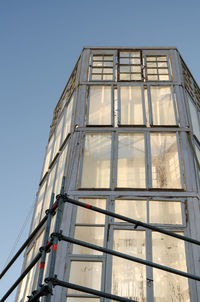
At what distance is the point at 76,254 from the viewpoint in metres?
8.56

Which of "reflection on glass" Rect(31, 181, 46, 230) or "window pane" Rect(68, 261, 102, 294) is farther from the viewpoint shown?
"reflection on glass" Rect(31, 181, 46, 230)

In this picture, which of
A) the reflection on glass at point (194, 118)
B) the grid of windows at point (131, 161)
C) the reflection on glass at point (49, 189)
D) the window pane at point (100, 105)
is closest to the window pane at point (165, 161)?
the grid of windows at point (131, 161)

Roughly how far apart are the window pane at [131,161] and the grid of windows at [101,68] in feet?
9.37

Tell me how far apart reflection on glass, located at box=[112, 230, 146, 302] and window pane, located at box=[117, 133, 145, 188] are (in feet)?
4.98

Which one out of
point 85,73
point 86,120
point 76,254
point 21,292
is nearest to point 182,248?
point 76,254

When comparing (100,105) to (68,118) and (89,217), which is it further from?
(89,217)

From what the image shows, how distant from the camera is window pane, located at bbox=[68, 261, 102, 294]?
8164mm

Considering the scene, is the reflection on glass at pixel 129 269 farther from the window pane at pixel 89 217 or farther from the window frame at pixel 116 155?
the window frame at pixel 116 155

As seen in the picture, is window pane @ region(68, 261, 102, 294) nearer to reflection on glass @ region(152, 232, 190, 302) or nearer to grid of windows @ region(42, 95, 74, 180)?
reflection on glass @ region(152, 232, 190, 302)

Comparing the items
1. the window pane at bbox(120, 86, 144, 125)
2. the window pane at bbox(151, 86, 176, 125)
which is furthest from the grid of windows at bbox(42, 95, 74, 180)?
the window pane at bbox(151, 86, 176, 125)

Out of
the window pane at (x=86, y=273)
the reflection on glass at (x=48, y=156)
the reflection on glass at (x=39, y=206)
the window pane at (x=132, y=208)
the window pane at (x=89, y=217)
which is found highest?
the reflection on glass at (x=48, y=156)

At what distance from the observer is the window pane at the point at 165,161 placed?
10.0 m

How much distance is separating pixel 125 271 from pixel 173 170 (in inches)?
123

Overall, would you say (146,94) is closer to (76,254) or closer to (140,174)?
(140,174)
